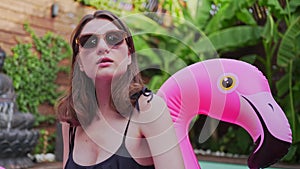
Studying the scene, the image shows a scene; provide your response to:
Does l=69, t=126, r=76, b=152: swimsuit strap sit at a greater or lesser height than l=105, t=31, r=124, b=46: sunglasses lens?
lesser

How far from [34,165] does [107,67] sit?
9.35ft

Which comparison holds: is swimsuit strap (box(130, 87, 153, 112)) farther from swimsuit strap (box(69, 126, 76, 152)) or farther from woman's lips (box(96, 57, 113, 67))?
swimsuit strap (box(69, 126, 76, 152))

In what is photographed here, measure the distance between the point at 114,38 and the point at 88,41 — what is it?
0.06m

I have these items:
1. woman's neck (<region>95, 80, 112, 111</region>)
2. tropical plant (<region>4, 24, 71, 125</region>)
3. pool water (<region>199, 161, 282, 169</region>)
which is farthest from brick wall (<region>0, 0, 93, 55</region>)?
woman's neck (<region>95, 80, 112, 111</region>)

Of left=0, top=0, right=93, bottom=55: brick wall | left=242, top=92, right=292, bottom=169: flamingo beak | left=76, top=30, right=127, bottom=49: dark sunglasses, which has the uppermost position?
left=76, top=30, right=127, bottom=49: dark sunglasses

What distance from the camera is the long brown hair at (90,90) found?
857 mm

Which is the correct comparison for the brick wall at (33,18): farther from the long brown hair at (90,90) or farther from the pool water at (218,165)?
the long brown hair at (90,90)

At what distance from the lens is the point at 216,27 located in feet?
14.8

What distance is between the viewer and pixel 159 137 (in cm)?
81

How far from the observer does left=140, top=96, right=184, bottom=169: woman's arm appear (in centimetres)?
81

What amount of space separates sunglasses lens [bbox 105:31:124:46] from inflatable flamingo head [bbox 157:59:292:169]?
0.21 meters

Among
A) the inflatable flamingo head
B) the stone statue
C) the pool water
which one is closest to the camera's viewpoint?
the inflatable flamingo head

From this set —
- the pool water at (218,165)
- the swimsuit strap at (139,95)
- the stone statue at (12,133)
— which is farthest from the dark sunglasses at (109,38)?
the pool water at (218,165)

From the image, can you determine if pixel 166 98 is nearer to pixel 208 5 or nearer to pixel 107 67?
pixel 107 67
